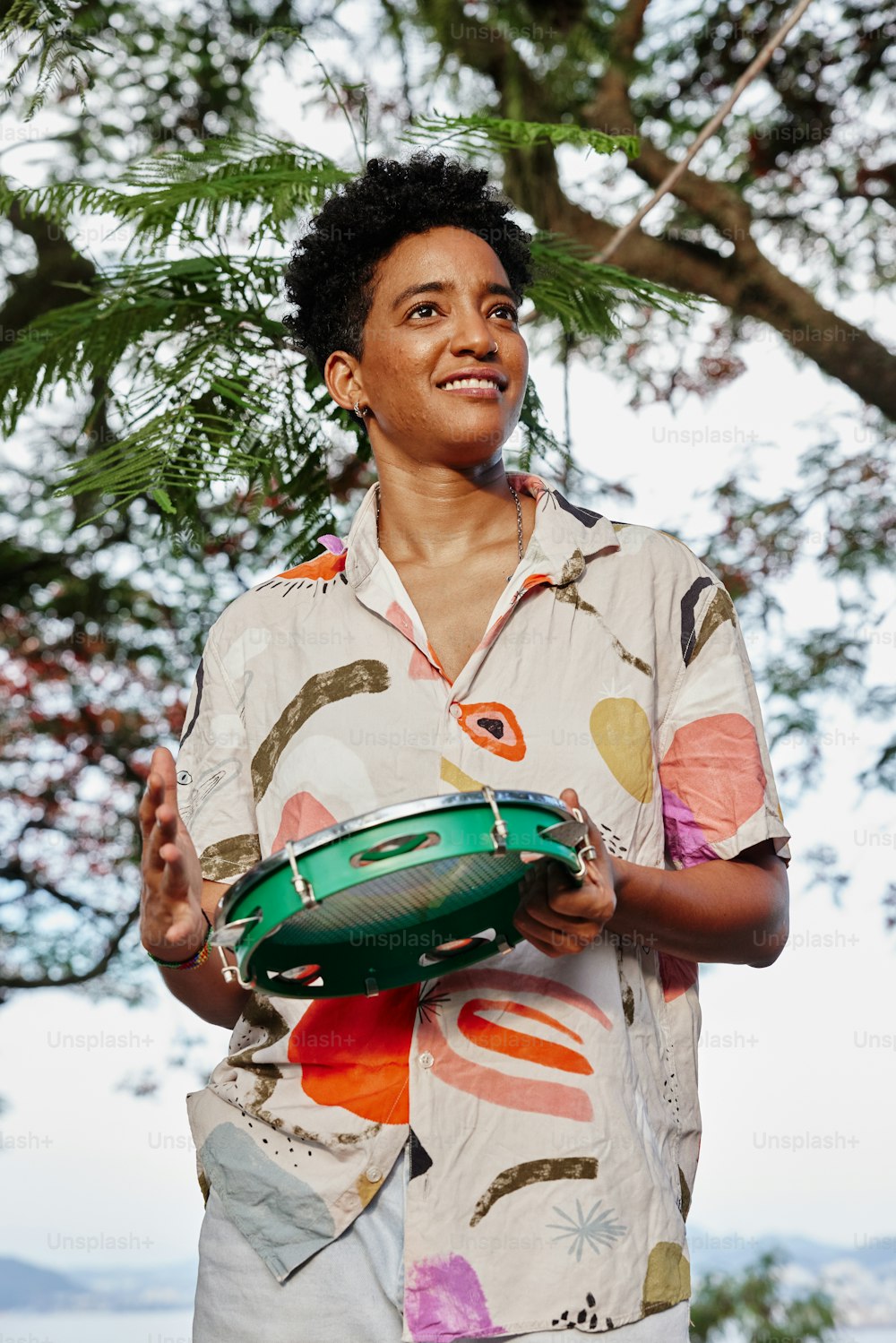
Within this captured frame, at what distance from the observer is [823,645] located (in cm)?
715

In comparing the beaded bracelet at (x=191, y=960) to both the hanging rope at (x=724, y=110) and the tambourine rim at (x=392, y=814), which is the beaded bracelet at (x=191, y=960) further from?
the hanging rope at (x=724, y=110)

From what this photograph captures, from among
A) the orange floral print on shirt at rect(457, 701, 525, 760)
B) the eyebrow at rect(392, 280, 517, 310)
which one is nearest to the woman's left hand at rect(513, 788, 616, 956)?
the orange floral print on shirt at rect(457, 701, 525, 760)

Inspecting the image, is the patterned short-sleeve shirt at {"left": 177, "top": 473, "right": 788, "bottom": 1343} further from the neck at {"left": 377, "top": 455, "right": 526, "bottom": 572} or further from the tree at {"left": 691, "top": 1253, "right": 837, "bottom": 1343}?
the tree at {"left": 691, "top": 1253, "right": 837, "bottom": 1343}

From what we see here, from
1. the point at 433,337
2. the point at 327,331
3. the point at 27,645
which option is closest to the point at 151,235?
the point at 327,331

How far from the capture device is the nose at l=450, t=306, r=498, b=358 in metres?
2.26

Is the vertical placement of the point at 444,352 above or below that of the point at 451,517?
above

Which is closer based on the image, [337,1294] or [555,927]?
[555,927]

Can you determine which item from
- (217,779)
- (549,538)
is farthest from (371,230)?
(217,779)

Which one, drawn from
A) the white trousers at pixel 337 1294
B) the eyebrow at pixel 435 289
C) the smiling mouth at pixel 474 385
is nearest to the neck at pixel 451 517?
the smiling mouth at pixel 474 385

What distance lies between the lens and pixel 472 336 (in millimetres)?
2271

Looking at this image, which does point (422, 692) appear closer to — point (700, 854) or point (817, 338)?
point (700, 854)

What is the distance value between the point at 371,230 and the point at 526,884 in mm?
1290

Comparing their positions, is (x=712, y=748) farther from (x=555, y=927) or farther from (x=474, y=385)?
(x=474, y=385)

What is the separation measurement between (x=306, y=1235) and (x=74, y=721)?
5.94 metres
